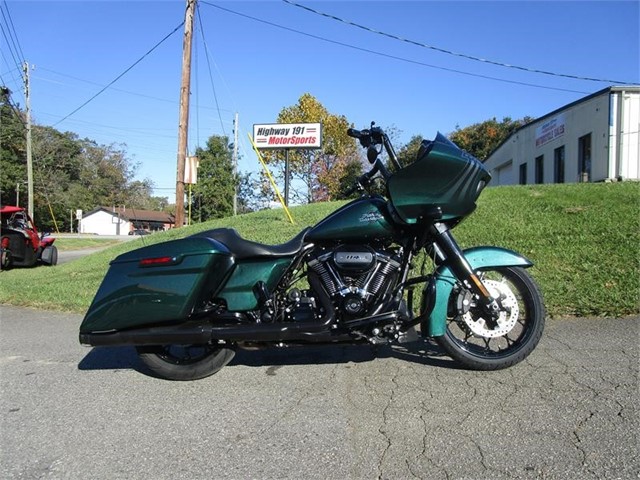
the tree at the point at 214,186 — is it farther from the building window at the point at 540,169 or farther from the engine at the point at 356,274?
the engine at the point at 356,274

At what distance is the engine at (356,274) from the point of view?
3574 millimetres

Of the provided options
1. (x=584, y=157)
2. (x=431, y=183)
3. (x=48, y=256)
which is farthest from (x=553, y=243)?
(x=584, y=157)

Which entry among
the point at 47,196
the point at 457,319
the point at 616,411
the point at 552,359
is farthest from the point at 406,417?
the point at 47,196

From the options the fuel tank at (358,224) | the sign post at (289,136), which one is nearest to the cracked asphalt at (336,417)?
the fuel tank at (358,224)

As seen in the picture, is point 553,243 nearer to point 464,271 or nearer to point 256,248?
point 464,271

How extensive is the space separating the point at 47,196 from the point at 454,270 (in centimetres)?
7213

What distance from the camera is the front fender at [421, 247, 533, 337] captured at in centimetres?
365

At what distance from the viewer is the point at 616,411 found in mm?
3021

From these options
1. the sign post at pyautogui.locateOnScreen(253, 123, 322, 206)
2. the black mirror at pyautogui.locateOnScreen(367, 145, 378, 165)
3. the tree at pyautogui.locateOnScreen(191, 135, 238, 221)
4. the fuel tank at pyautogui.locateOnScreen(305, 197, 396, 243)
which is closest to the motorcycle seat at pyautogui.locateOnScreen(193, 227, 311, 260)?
the fuel tank at pyautogui.locateOnScreen(305, 197, 396, 243)

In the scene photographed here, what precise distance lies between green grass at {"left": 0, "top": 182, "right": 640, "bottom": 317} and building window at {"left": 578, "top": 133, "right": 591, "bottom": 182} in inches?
481

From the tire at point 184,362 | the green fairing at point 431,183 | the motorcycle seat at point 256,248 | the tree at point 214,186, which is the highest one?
the tree at point 214,186

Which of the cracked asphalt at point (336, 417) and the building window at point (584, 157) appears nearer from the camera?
the cracked asphalt at point (336, 417)

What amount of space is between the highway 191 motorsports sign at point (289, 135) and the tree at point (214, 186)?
12.7m

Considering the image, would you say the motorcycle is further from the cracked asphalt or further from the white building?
the white building
